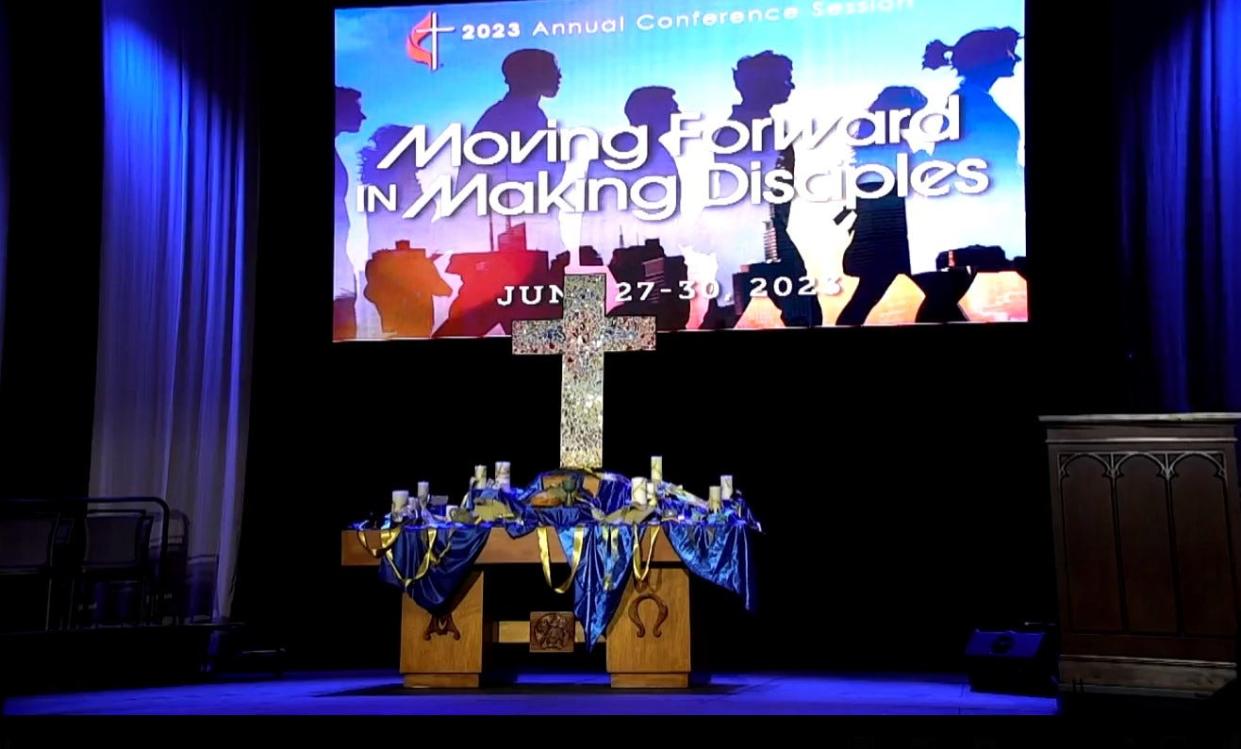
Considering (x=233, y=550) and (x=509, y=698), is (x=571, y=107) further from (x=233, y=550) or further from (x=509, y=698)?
(x=509, y=698)

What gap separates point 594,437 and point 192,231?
281cm

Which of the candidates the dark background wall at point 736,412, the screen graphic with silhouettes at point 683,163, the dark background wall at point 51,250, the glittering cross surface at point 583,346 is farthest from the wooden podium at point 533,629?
the screen graphic with silhouettes at point 683,163

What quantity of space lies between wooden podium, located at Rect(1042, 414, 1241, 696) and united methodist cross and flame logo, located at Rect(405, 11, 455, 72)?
13.4ft

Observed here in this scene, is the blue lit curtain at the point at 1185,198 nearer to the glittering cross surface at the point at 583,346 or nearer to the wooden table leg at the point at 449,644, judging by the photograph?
the glittering cross surface at the point at 583,346

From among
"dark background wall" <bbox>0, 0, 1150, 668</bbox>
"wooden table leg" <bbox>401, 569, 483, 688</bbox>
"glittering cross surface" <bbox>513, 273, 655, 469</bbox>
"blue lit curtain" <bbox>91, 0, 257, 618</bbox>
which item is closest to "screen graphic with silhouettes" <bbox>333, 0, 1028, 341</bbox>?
"dark background wall" <bbox>0, 0, 1150, 668</bbox>

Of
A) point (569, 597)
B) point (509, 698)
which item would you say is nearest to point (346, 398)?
point (569, 597)

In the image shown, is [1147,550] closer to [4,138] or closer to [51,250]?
[51,250]

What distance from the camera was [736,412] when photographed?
7.20 metres

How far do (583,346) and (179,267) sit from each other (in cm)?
248

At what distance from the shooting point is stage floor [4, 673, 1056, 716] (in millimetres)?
4285

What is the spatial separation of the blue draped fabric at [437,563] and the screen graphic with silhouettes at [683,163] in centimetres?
193

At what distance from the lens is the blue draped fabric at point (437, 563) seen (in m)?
Result: 5.26

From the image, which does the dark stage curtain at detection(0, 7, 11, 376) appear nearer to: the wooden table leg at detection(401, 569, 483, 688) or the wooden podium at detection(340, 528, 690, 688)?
the wooden podium at detection(340, 528, 690, 688)

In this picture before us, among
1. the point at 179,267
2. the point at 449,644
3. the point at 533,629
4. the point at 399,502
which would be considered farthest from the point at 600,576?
the point at 179,267
